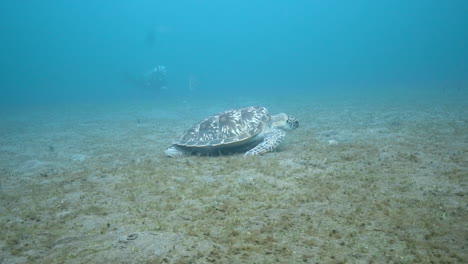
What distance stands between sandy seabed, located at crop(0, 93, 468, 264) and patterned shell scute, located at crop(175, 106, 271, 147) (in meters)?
0.57

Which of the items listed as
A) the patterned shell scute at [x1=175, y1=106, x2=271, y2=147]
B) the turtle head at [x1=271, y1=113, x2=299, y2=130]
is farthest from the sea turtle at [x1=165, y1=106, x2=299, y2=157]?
the turtle head at [x1=271, y1=113, x2=299, y2=130]

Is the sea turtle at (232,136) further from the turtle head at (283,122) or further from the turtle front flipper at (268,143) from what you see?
the turtle head at (283,122)

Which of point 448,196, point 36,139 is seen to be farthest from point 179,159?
point 36,139

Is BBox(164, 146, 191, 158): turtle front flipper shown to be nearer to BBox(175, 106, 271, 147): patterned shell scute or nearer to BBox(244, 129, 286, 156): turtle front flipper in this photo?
BBox(175, 106, 271, 147): patterned shell scute

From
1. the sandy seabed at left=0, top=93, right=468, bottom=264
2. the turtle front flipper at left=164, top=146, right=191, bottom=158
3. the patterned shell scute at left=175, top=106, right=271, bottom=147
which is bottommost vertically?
the sandy seabed at left=0, top=93, right=468, bottom=264

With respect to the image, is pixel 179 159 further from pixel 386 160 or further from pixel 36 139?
pixel 36 139

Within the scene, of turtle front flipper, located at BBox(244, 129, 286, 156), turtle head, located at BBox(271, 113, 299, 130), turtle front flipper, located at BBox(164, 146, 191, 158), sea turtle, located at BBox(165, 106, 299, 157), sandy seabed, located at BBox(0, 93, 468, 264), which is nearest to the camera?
sandy seabed, located at BBox(0, 93, 468, 264)

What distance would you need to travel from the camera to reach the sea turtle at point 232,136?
809cm

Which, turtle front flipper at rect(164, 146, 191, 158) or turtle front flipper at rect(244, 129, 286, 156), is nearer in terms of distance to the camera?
turtle front flipper at rect(244, 129, 286, 156)

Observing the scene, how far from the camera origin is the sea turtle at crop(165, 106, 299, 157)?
8.09 meters

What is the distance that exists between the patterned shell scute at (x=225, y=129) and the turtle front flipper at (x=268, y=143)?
1.23 feet

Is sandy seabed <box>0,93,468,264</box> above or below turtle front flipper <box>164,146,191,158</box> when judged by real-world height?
below

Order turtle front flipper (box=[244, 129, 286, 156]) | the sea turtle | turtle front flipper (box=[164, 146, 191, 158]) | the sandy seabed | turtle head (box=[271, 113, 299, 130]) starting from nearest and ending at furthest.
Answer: the sandy seabed, turtle front flipper (box=[244, 129, 286, 156]), the sea turtle, turtle front flipper (box=[164, 146, 191, 158]), turtle head (box=[271, 113, 299, 130])

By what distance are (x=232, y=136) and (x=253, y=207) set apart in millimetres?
3948
